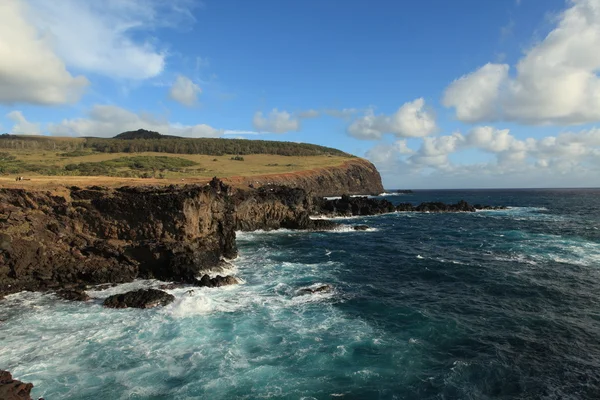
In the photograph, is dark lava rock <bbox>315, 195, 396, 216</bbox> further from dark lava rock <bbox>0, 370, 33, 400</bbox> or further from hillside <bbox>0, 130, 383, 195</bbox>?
dark lava rock <bbox>0, 370, 33, 400</bbox>

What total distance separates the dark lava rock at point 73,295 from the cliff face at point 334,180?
52317mm

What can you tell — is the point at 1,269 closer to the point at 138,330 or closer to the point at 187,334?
the point at 138,330

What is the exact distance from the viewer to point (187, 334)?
19.4 metres

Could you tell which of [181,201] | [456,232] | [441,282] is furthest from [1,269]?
[456,232]

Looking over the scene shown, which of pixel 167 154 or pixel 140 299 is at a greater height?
pixel 167 154

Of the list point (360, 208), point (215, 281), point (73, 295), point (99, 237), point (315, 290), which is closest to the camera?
point (73, 295)

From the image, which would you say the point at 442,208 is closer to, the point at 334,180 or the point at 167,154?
the point at 334,180

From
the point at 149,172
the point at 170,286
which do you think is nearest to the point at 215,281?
the point at 170,286

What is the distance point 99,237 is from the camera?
30.7m

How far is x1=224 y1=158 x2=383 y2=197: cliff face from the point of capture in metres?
94.2

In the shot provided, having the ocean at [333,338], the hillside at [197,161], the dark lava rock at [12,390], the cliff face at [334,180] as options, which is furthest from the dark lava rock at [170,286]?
the cliff face at [334,180]

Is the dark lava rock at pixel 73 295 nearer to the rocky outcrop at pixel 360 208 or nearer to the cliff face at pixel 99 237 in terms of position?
the cliff face at pixel 99 237

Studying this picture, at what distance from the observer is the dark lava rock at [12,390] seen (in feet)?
38.6

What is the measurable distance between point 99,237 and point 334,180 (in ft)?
371
